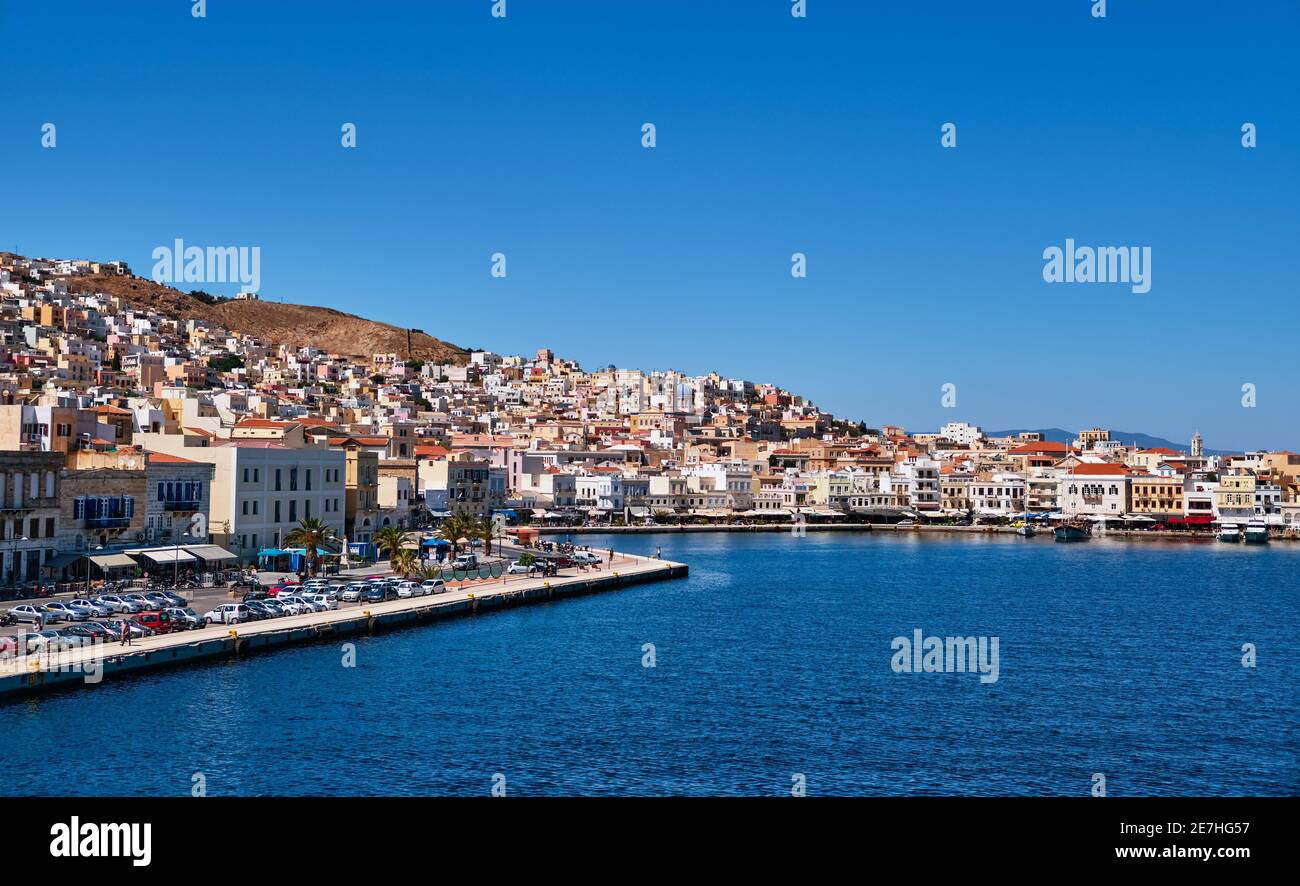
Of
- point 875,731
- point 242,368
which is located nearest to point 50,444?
point 875,731

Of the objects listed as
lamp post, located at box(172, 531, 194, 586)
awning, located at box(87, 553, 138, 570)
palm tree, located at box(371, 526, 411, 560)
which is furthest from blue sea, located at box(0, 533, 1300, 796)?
awning, located at box(87, 553, 138, 570)

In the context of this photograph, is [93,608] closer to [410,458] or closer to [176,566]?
[176,566]

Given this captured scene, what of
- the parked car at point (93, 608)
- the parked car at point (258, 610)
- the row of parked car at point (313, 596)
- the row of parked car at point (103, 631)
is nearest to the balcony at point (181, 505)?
the row of parked car at point (313, 596)

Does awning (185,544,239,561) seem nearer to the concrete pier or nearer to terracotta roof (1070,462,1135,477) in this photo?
the concrete pier

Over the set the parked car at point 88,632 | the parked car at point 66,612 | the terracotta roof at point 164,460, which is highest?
the terracotta roof at point 164,460

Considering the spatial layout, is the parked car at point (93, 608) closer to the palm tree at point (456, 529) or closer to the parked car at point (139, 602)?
the parked car at point (139, 602)

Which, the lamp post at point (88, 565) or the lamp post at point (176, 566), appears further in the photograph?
the lamp post at point (176, 566)

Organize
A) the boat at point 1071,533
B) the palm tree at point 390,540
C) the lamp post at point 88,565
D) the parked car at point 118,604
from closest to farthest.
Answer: the parked car at point 118,604, the lamp post at point 88,565, the palm tree at point 390,540, the boat at point 1071,533
